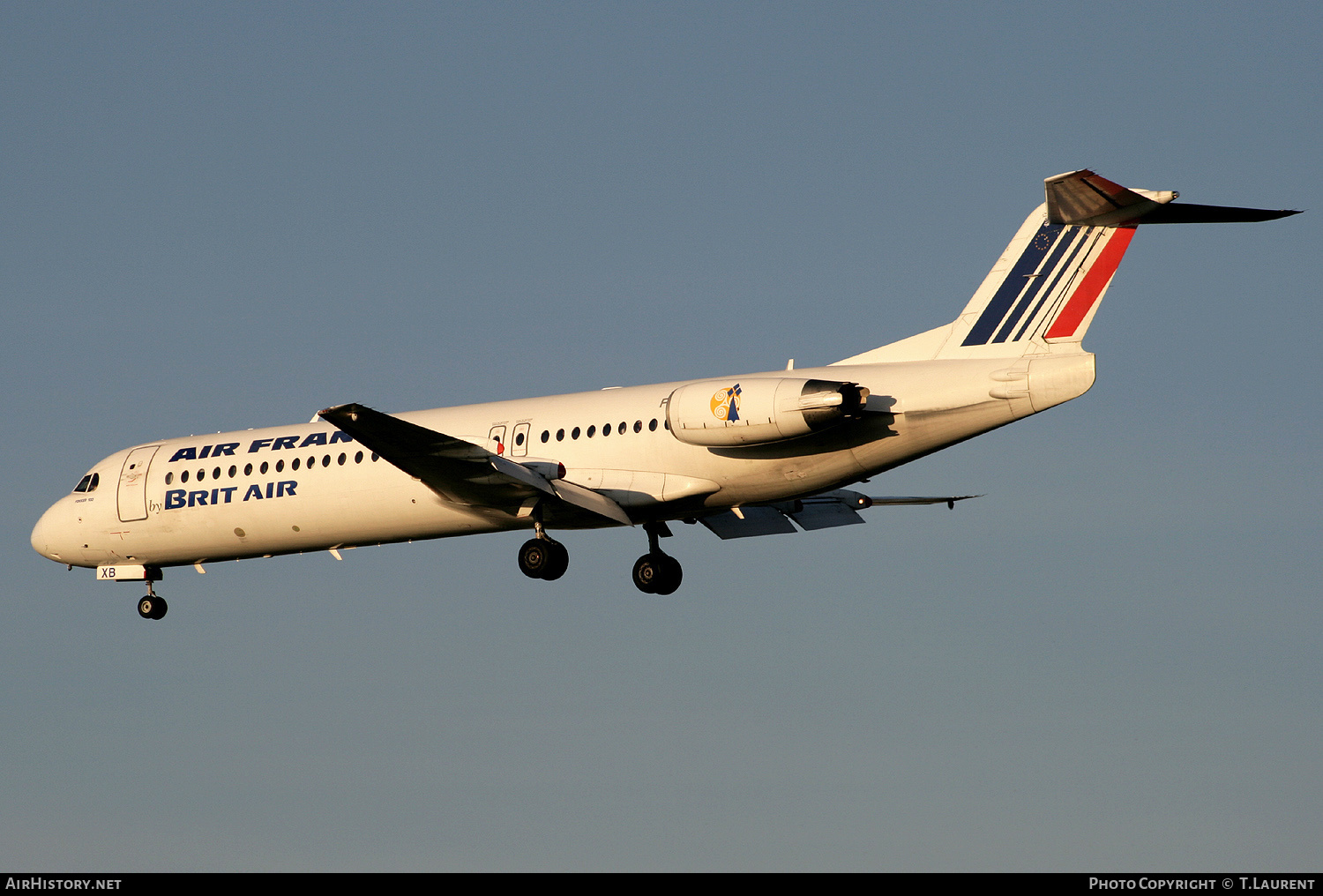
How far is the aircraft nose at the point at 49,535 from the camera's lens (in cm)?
3212

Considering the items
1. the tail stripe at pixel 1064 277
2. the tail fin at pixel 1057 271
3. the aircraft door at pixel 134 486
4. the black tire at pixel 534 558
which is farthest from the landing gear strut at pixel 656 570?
the aircraft door at pixel 134 486

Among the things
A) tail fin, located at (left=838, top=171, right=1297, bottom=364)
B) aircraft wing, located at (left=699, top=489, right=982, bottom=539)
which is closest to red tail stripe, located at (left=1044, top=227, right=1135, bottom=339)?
tail fin, located at (left=838, top=171, right=1297, bottom=364)

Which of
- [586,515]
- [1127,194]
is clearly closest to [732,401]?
[586,515]

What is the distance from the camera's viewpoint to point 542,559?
27000 millimetres

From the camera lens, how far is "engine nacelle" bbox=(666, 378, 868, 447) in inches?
941

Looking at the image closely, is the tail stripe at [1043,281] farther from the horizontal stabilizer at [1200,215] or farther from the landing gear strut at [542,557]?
the landing gear strut at [542,557]

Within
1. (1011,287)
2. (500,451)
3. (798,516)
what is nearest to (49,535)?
(500,451)

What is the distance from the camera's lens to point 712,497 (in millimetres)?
26172

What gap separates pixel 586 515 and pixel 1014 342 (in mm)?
7595

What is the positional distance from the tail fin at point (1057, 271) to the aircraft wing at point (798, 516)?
5.36m

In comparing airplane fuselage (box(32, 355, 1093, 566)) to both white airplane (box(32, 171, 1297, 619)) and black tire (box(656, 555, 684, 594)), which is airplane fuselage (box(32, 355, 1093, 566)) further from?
black tire (box(656, 555, 684, 594))

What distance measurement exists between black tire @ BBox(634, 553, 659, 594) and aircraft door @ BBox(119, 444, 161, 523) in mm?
9590

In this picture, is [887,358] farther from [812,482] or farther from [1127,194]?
[1127,194]
